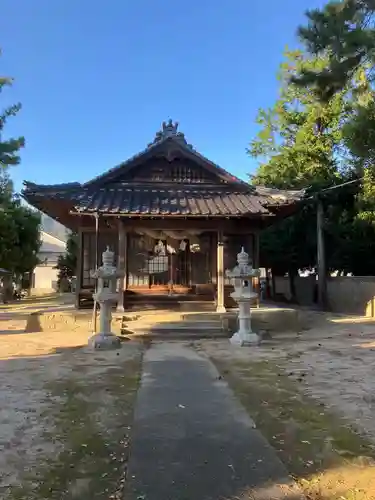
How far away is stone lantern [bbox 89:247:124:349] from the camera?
32.0 feet

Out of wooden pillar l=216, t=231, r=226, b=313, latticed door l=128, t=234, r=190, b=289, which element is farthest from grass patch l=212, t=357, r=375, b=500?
latticed door l=128, t=234, r=190, b=289

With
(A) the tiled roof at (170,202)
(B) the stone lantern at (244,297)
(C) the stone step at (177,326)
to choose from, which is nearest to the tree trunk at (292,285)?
(A) the tiled roof at (170,202)

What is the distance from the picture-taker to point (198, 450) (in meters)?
3.83

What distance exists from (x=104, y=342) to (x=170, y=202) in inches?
216

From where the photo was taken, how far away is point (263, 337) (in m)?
11.7

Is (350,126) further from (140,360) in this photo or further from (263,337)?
(140,360)

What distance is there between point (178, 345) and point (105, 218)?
5191 mm

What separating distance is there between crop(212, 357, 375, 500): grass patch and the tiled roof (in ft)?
23.1

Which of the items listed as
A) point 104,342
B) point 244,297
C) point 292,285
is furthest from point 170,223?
point 292,285

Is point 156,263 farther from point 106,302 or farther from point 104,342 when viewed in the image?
point 104,342

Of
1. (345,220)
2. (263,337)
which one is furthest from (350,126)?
(345,220)

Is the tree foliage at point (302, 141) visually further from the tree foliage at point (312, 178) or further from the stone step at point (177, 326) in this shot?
the stone step at point (177, 326)

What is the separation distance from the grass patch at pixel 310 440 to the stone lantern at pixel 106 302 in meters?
3.84

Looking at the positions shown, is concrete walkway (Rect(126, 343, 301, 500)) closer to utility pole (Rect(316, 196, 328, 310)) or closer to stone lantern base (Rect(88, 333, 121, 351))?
stone lantern base (Rect(88, 333, 121, 351))
